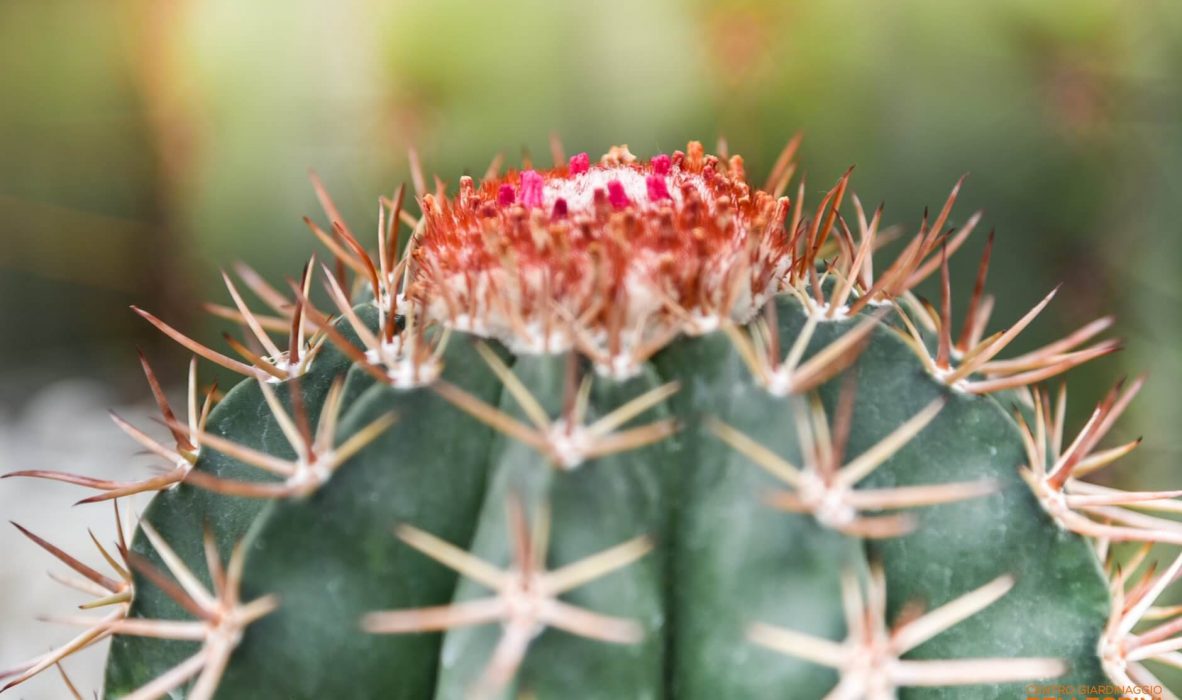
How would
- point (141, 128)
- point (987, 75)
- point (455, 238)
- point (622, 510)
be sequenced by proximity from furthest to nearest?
point (141, 128) < point (987, 75) < point (455, 238) < point (622, 510)

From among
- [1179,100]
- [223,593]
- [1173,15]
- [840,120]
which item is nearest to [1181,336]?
[1179,100]

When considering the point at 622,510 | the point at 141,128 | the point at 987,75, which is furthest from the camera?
the point at 141,128

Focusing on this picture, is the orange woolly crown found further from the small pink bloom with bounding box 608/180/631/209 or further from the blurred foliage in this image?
the blurred foliage

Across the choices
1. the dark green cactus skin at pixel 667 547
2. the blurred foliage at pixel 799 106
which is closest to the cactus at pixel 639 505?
the dark green cactus skin at pixel 667 547

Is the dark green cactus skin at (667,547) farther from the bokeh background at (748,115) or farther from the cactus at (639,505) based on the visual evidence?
the bokeh background at (748,115)

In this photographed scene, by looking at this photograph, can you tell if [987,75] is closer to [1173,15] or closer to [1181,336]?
[1173,15]

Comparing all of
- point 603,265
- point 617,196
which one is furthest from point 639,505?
point 617,196

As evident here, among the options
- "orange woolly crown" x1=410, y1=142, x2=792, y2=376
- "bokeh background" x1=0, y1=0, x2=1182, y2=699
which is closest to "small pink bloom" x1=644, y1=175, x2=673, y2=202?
"orange woolly crown" x1=410, y1=142, x2=792, y2=376
